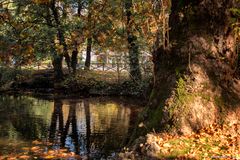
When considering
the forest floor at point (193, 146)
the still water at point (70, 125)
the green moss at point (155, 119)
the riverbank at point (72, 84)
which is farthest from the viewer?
the riverbank at point (72, 84)

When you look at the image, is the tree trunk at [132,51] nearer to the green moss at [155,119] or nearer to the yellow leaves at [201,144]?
the green moss at [155,119]

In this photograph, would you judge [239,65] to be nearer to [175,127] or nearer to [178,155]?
[175,127]

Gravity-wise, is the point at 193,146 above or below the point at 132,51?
below

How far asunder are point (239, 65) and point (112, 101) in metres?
14.1

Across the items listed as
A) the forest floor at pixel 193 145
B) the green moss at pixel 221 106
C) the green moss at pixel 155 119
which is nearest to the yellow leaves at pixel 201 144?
the forest floor at pixel 193 145

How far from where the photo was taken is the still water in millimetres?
11141

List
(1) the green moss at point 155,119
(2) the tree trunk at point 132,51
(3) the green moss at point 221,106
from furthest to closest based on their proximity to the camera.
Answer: (2) the tree trunk at point 132,51 → (1) the green moss at point 155,119 → (3) the green moss at point 221,106

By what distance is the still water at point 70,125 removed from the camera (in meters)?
11.1

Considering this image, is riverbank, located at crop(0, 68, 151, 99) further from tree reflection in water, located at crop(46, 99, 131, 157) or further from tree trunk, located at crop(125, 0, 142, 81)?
tree reflection in water, located at crop(46, 99, 131, 157)

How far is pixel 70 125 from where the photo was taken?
14461mm

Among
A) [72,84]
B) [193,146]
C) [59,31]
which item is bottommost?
[193,146]

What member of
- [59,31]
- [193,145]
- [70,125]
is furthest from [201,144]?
[59,31]

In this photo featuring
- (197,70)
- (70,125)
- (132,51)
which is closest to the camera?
(197,70)

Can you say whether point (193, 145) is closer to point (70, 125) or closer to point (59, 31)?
point (70, 125)
